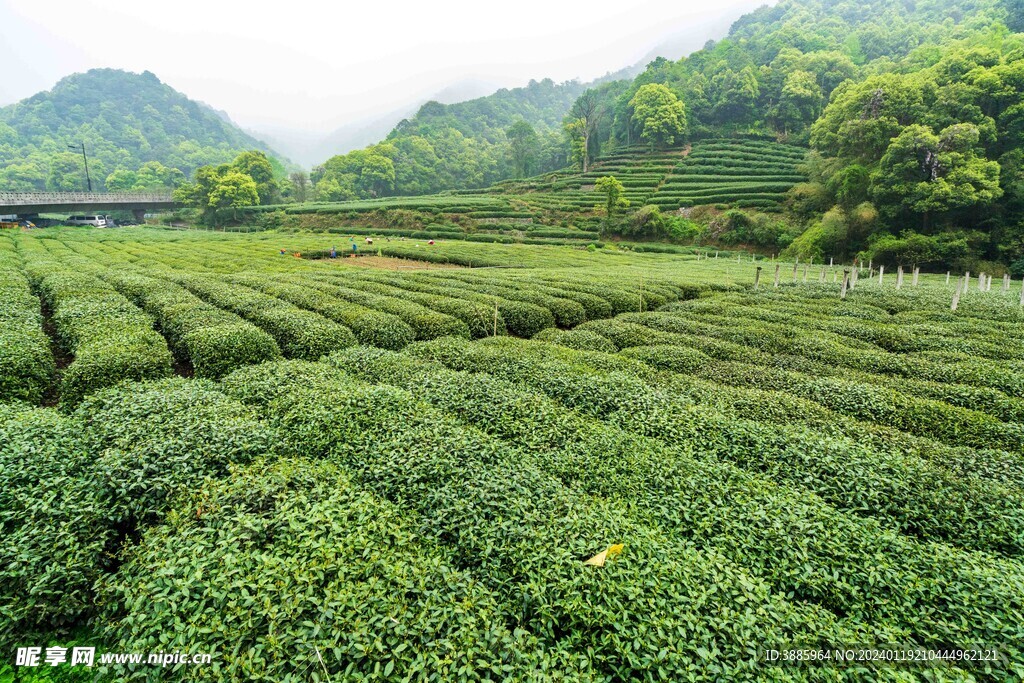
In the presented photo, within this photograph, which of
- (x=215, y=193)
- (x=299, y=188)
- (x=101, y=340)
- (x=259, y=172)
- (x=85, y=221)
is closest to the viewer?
(x=101, y=340)

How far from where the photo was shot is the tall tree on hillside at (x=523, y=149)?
4338 inches

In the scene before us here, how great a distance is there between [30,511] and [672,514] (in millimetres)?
7300

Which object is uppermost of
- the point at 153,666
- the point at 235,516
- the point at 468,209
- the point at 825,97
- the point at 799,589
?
the point at 825,97

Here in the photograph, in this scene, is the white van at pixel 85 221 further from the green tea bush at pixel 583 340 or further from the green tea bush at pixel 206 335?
the green tea bush at pixel 583 340

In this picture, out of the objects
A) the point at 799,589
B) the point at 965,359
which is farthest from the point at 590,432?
the point at 965,359

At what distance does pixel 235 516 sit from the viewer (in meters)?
4.96

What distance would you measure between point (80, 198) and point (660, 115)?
311 ft

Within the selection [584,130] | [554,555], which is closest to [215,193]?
[584,130]

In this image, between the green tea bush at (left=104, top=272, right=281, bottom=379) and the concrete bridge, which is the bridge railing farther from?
the green tea bush at (left=104, top=272, right=281, bottom=379)

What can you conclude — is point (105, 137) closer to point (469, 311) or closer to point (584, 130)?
point (584, 130)

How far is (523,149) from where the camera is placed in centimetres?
11100

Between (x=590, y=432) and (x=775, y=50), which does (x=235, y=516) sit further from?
(x=775, y=50)

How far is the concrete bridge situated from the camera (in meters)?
60.7

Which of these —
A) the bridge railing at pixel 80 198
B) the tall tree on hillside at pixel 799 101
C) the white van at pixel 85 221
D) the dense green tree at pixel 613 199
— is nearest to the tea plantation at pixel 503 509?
the dense green tree at pixel 613 199
